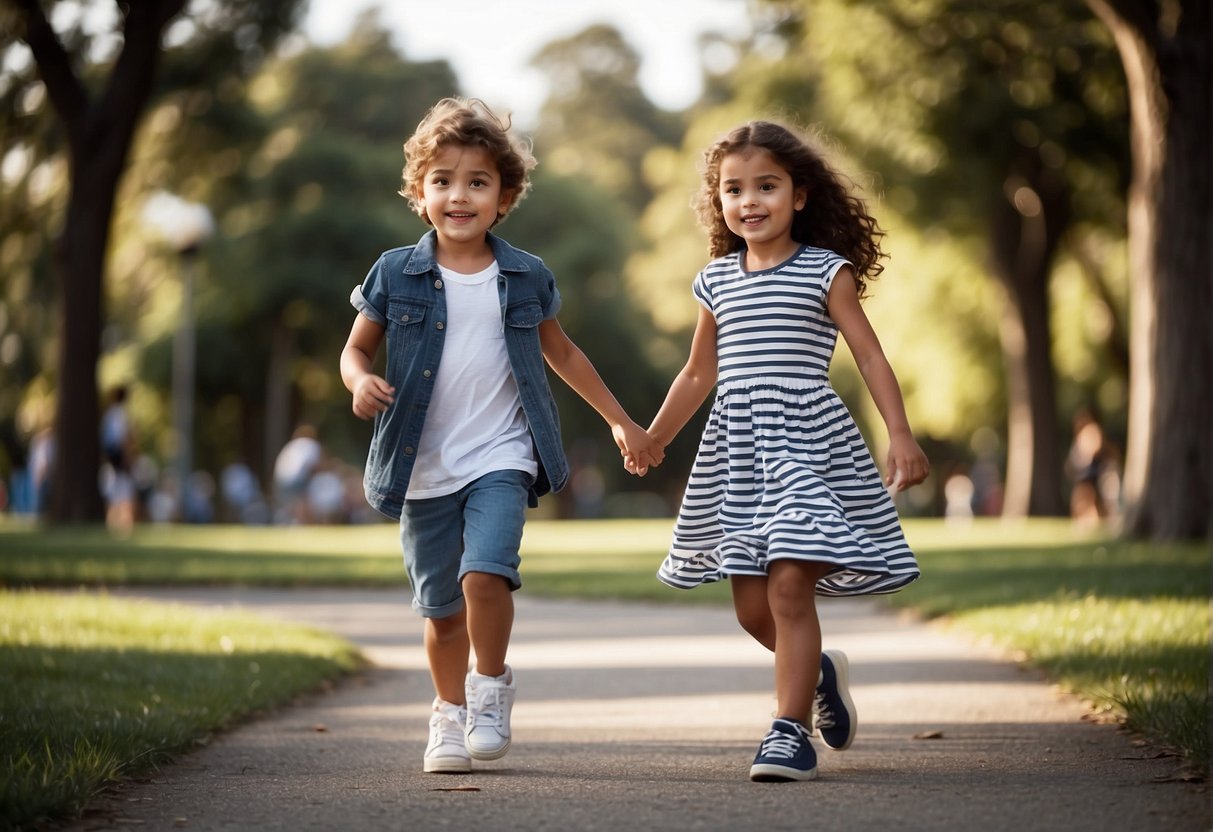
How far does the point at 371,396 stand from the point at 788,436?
1.18 m

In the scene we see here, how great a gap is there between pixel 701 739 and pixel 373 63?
44091mm

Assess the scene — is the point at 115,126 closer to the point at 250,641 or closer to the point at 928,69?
the point at 928,69

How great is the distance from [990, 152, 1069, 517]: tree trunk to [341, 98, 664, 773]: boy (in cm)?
2176

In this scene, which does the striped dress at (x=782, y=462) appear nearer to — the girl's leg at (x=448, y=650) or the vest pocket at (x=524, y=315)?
the vest pocket at (x=524, y=315)

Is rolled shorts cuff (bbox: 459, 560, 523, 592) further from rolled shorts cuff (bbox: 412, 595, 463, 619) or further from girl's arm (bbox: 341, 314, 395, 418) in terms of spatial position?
girl's arm (bbox: 341, 314, 395, 418)

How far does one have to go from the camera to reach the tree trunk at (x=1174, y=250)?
47.3 ft

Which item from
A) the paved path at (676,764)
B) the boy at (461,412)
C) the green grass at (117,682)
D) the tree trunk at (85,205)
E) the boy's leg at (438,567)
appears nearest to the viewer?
the paved path at (676,764)

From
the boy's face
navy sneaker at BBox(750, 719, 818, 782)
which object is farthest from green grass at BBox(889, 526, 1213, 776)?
the boy's face

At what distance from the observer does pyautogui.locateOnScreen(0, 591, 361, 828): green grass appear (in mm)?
4277

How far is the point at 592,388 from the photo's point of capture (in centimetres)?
518

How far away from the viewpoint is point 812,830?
12.2ft

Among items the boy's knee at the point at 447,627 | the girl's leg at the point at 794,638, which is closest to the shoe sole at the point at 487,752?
the boy's knee at the point at 447,627

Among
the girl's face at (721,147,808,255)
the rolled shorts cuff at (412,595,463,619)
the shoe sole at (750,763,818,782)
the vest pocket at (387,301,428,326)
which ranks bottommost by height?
the shoe sole at (750,763,818,782)

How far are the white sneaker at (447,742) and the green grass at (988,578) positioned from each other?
2020 mm
